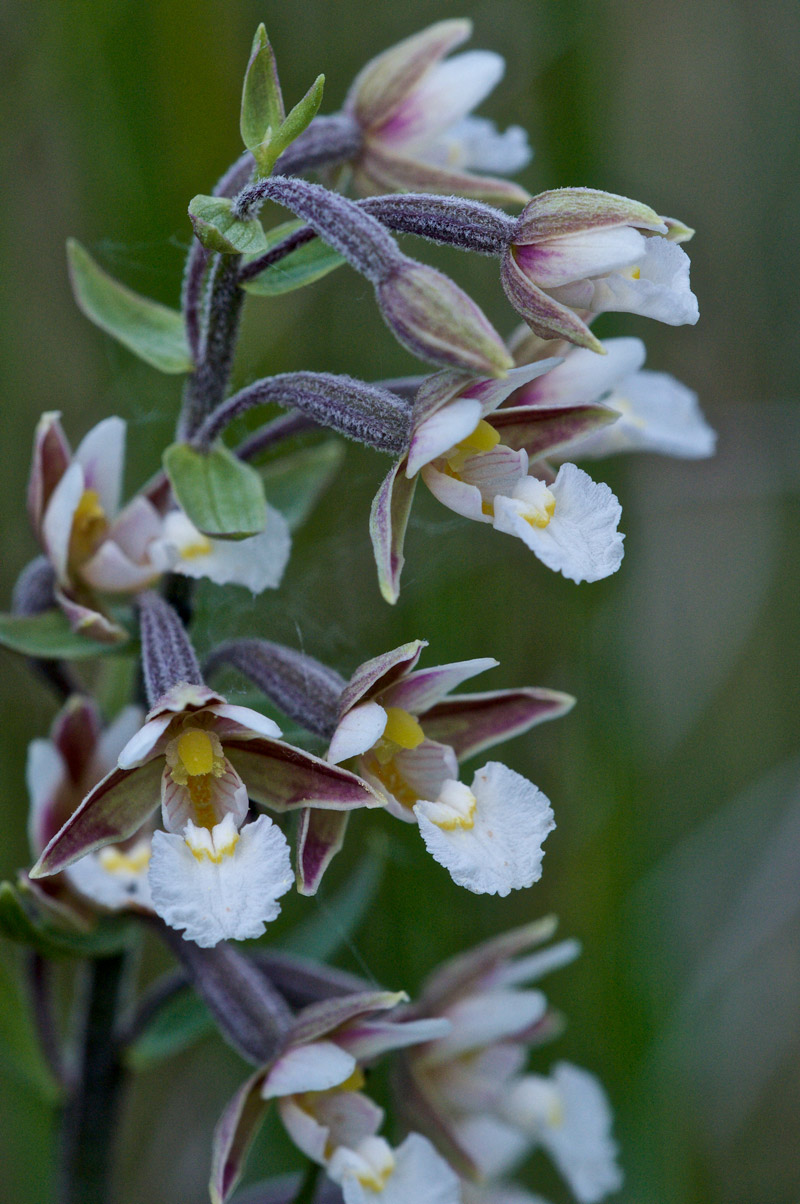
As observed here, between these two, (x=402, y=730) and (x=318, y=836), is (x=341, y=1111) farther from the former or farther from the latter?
(x=402, y=730)

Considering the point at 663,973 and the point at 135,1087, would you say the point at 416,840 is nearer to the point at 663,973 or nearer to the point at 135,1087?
the point at 663,973

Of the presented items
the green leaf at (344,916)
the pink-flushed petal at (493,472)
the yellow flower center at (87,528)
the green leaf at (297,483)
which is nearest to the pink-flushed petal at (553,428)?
the pink-flushed petal at (493,472)

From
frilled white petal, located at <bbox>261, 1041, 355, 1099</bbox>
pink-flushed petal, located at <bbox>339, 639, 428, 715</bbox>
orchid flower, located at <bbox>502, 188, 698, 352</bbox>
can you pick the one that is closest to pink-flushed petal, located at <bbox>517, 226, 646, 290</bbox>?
orchid flower, located at <bbox>502, 188, 698, 352</bbox>

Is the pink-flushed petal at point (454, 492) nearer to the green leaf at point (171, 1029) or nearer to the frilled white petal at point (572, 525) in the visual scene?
the frilled white petal at point (572, 525)

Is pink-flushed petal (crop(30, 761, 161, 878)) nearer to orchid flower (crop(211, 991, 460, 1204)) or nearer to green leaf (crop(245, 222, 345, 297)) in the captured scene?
orchid flower (crop(211, 991, 460, 1204))

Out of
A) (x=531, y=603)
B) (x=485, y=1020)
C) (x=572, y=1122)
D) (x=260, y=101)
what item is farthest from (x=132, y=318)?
(x=531, y=603)

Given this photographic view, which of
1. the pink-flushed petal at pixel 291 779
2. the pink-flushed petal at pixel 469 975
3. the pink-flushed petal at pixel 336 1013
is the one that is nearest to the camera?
the pink-flushed petal at pixel 291 779
